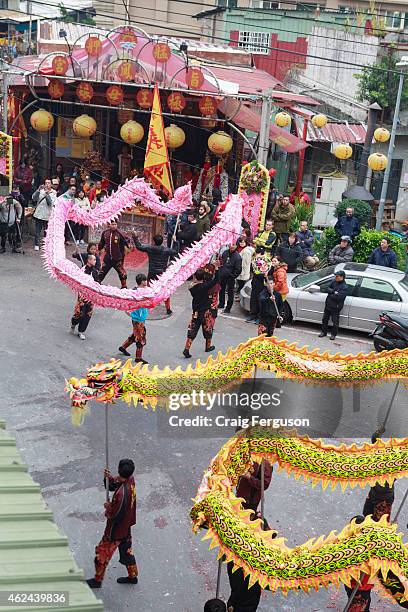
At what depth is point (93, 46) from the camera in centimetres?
1784

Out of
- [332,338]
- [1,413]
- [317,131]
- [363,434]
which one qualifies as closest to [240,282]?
[332,338]

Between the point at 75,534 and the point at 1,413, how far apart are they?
2797 mm

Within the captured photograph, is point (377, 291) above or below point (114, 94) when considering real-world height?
below

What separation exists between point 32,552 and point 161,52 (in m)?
15.4

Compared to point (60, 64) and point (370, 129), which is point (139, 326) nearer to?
point (60, 64)

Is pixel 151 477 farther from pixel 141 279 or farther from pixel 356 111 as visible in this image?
pixel 356 111

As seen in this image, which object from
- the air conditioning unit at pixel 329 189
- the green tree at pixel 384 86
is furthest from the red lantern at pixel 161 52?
the green tree at pixel 384 86

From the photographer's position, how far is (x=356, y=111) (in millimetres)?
27234

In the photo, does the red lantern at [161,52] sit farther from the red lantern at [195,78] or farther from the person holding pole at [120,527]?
the person holding pole at [120,527]

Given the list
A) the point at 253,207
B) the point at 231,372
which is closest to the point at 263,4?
the point at 253,207

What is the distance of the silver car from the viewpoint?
551 inches

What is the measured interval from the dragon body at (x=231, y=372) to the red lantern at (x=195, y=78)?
1112 centimetres

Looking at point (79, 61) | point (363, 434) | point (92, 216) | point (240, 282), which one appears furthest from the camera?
point (79, 61)

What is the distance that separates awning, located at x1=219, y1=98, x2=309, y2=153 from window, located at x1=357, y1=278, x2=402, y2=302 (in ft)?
21.8
